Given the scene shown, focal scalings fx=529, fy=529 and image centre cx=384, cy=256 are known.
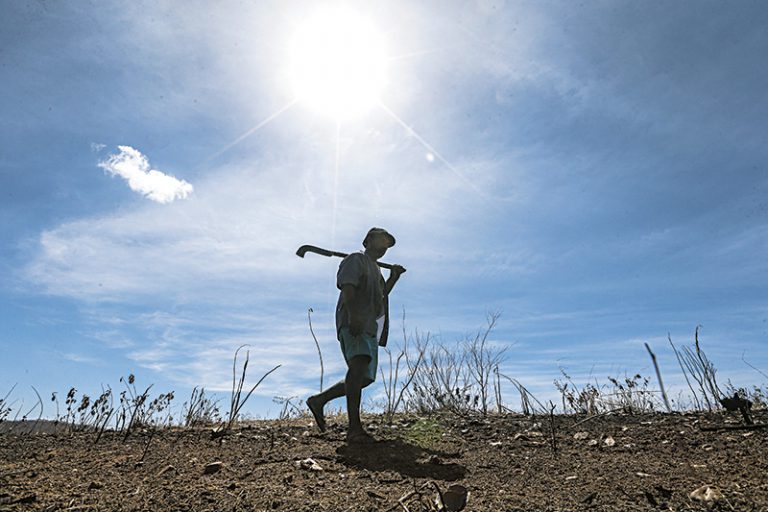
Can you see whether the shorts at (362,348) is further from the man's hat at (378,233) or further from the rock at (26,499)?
the rock at (26,499)

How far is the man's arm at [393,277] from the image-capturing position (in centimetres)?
543

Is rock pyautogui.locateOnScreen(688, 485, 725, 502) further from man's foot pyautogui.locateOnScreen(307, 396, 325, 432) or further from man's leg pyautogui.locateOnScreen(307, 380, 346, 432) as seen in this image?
man's foot pyautogui.locateOnScreen(307, 396, 325, 432)

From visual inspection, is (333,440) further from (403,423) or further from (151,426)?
(151,426)

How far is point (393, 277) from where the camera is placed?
553 centimetres

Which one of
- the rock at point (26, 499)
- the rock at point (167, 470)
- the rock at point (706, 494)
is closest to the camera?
the rock at point (706, 494)

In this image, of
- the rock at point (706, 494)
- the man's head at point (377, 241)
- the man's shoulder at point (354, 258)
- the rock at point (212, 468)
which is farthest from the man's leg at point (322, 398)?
the rock at point (706, 494)

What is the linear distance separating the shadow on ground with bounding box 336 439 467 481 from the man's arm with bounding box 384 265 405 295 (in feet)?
5.50

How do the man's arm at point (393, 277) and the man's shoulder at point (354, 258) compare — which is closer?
the man's shoulder at point (354, 258)

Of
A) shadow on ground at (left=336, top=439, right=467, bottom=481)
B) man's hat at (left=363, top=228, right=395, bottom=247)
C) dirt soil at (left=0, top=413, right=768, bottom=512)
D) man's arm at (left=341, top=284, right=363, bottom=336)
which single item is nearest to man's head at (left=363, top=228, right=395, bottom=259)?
man's hat at (left=363, top=228, right=395, bottom=247)

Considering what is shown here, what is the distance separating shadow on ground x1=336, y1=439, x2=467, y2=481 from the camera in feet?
10.5

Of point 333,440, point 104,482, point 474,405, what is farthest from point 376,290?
point 104,482

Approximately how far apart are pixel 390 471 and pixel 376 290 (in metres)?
1.89

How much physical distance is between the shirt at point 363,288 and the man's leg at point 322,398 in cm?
47

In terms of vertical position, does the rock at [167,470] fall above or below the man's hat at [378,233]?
below
